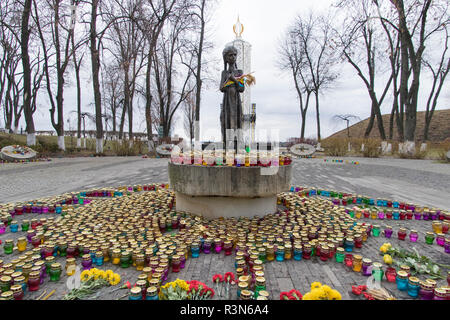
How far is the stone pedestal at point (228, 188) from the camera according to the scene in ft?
14.4

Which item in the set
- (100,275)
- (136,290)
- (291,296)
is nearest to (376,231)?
(291,296)

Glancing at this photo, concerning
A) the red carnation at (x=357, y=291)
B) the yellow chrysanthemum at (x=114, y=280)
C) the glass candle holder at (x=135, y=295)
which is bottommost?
the red carnation at (x=357, y=291)

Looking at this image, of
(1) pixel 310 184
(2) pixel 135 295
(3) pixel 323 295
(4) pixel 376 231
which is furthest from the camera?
(1) pixel 310 184

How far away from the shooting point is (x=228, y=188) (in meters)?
4.41

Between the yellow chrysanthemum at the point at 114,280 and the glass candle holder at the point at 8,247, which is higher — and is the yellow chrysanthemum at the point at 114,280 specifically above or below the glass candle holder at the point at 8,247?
below

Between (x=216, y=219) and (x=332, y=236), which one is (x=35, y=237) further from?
(x=332, y=236)

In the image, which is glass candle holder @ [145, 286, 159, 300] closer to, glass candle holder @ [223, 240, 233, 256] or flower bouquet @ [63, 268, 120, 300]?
flower bouquet @ [63, 268, 120, 300]

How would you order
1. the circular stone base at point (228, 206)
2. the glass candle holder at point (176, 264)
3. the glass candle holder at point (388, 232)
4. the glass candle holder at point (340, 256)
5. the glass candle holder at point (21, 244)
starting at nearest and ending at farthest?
1. the glass candle holder at point (176, 264)
2. the glass candle holder at point (340, 256)
3. the glass candle holder at point (21, 244)
4. the glass candle holder at point (388, 232)
5. the circular stone base at point (228, 206)

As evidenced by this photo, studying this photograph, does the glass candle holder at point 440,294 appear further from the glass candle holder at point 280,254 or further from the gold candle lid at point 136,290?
the gold candle lid at point 136,290

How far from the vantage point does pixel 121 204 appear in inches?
219

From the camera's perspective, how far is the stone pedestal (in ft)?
14.4

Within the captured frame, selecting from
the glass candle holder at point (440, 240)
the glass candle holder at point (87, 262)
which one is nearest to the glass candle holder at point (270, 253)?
the glass candle holder at point (87, 262)

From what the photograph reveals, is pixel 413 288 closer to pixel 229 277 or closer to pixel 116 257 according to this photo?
pixel 229 277

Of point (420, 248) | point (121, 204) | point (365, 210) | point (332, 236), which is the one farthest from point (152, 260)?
point (365, 210)
